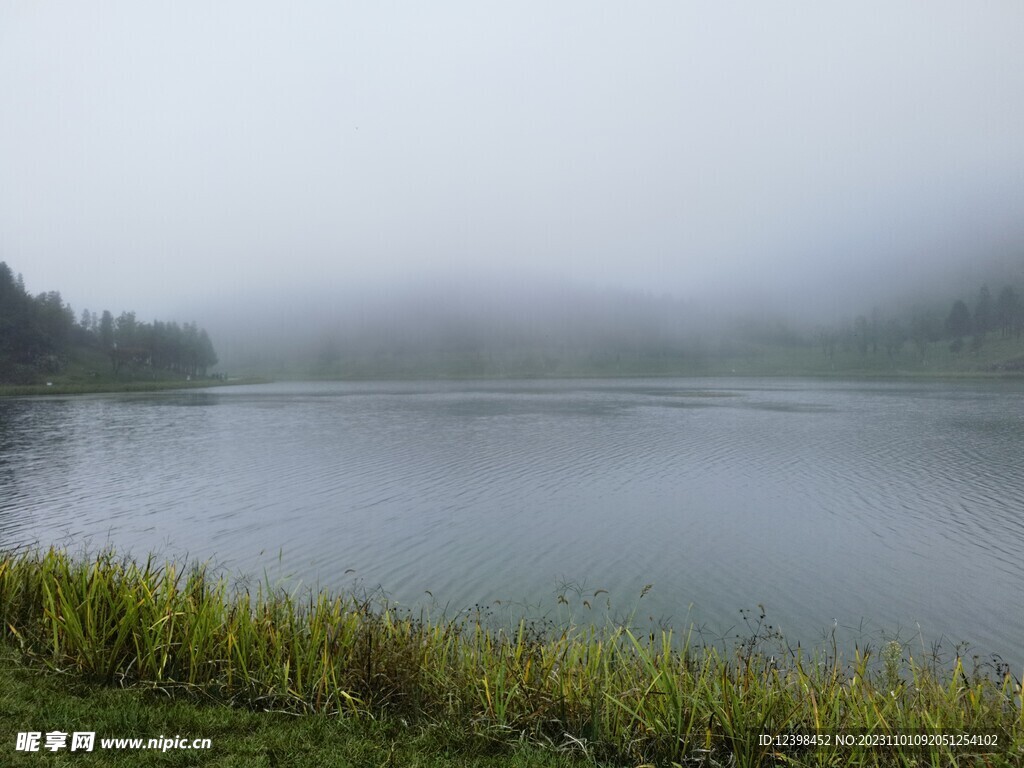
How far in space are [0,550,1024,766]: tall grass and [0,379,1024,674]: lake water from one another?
530cm

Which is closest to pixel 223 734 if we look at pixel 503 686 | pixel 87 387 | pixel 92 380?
pixel 503 686

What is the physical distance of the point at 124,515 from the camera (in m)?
24.2

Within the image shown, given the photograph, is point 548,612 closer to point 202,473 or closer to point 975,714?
point 975,714

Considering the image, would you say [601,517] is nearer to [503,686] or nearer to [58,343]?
[503,686]

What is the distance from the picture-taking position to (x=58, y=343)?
544 ft

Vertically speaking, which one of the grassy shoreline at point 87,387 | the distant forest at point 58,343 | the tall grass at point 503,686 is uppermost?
the distant forest at point 58,343

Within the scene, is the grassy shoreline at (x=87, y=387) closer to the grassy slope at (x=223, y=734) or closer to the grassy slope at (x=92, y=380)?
the grassy slope at (x=92, y=380)

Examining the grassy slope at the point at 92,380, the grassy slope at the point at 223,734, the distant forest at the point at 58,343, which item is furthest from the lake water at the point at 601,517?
the distant forest at the point at 58,343

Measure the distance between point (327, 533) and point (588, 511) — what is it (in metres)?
10.9

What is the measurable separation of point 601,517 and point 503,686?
1626 cm

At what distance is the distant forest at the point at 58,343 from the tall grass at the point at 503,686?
17937cm

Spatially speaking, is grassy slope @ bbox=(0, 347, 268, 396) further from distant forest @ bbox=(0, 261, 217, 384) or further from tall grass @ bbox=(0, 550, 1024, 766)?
tall grass @ bbox=(0, 550, 1024, 766)

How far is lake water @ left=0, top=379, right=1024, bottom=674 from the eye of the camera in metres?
15.2

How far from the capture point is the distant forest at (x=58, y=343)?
148 m
